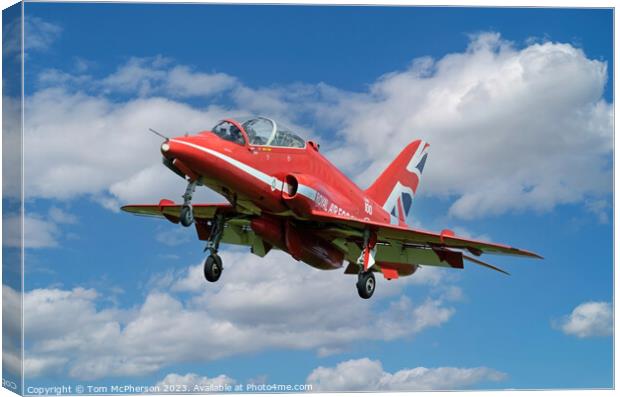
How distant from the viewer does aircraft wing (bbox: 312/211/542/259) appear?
80.0 feet

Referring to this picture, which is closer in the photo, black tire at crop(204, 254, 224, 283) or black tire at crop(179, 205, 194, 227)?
black tire at crop(179, 205, 194, 227)

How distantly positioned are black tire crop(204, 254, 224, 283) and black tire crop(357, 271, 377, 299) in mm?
3890

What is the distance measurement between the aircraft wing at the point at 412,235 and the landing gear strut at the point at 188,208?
399cm

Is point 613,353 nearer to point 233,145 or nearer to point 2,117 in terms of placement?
point 233,145

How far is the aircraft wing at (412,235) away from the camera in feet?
80.0

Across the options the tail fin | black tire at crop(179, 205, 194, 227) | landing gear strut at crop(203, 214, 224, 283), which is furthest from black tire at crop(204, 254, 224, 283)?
the tail fin

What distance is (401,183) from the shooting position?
31.8 m

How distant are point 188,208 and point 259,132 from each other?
328 cm

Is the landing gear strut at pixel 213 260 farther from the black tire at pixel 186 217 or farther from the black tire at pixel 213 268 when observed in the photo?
the black tire at pixel 186 217

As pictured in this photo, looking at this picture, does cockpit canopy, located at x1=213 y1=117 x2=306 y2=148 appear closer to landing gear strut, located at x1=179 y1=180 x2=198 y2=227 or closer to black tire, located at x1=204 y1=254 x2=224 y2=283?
landing gear strut, located at x1=179 y1=180 x2=198 y2=227

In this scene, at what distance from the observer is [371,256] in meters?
25.0

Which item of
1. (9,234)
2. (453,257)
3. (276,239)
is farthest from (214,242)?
(453,257)

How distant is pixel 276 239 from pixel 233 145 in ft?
13.9

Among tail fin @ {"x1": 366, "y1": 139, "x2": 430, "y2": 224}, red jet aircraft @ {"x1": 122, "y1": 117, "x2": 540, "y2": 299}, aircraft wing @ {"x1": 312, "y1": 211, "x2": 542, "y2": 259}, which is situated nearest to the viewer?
red jet aircraft @ {"x1": 122, "y1": 117, "x2": 540, "y2": 299}
